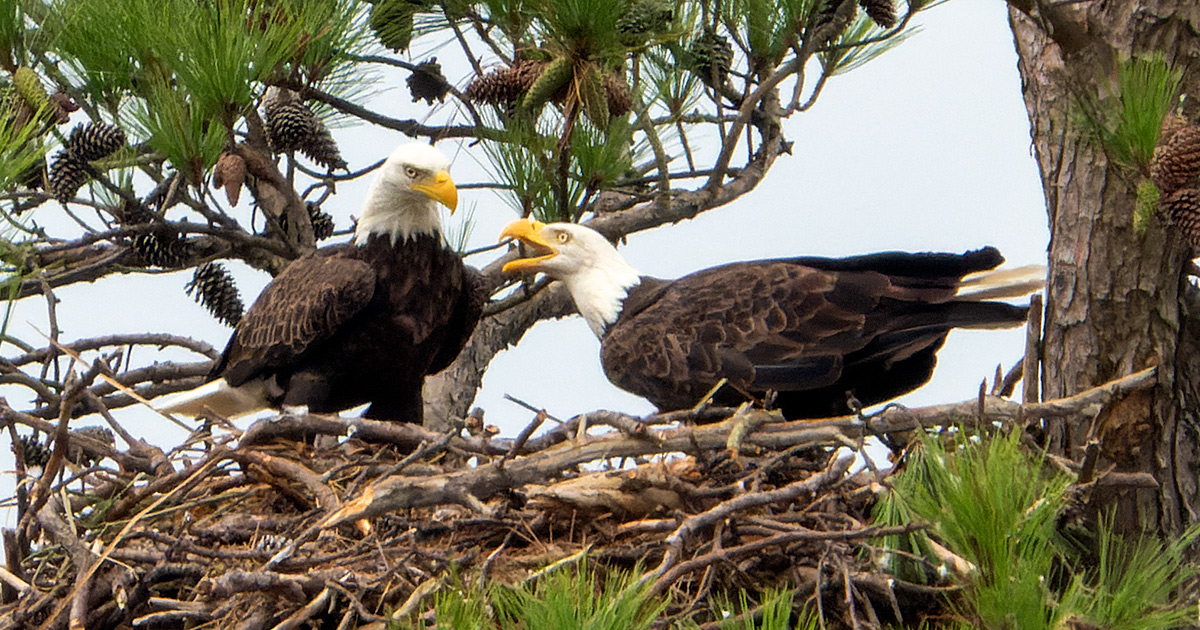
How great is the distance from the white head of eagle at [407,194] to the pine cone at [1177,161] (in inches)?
79.7

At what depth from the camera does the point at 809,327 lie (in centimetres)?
310

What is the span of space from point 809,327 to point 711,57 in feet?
2.82

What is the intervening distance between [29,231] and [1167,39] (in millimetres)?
2679

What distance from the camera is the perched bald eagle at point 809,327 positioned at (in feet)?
10.0

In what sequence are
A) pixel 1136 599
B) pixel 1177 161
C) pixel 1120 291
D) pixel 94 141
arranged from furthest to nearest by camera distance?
pixel 94 141 < pixel 1120 291 < pixel 1177 161 < pixel 1136 599

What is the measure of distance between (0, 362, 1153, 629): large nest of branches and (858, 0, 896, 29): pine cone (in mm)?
1233

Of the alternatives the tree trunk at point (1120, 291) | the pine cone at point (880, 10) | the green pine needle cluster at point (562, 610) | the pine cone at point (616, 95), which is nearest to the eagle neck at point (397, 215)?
the pine cone at point (616, 95)

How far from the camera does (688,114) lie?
150 inches

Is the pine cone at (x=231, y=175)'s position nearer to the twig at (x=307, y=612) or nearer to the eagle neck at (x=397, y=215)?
the eagle neck at (x=397, y=215)

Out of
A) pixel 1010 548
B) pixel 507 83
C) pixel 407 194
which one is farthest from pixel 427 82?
pixel 1010 548

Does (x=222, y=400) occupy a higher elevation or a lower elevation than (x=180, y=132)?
lower

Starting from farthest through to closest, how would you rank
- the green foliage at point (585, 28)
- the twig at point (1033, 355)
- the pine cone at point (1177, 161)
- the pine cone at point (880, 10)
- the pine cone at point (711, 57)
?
1. the pine cone at point (711, 57)
2. the pine cone at point (880, 10)
3. the green foliage at point (585, 28)
4. the twig at point (1033, 355)
5. the pine cone at point (1177, 161)

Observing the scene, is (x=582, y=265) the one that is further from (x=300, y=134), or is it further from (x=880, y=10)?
(x=880, y=10)

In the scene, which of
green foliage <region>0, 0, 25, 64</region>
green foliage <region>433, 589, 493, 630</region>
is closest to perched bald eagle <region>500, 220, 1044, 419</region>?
green foliage <region>433, 589, 493, 630</region>
